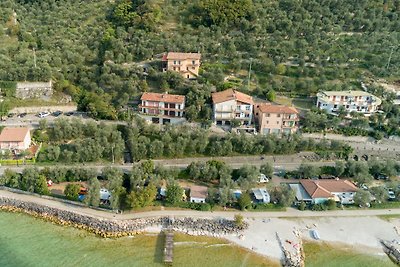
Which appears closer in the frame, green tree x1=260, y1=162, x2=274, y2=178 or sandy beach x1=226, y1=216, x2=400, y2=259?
sandy beach x1=226, y1=216, x2=400, y2=259

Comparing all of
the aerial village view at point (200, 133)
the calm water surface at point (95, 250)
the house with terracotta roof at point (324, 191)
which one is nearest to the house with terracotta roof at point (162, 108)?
the aerial village view at point (200, 133)

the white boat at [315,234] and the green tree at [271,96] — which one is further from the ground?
the green tree at [271,96]

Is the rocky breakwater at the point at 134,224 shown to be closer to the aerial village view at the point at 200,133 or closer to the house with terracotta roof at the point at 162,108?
the aerial village view at the point at 200,133

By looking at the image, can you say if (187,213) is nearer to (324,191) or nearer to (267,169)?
(267,169)

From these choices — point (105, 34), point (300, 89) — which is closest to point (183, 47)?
point (105, 34)

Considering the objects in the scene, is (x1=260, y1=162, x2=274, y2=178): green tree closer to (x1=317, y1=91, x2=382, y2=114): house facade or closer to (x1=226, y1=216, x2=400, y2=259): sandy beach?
(x1=226, y1=216, x2=400, y2=259): sandy beach

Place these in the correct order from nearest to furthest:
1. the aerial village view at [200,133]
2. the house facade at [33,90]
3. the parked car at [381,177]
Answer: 1. the aerial village view at [200,133]
2. the parked car at [381,177]
3. the house facade at [33,90]

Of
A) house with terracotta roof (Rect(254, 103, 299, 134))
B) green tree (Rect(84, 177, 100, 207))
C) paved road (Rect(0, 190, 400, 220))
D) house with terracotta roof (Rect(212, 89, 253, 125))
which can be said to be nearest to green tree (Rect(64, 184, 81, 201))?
paved road (Rect(0, 190, 400, 220))
